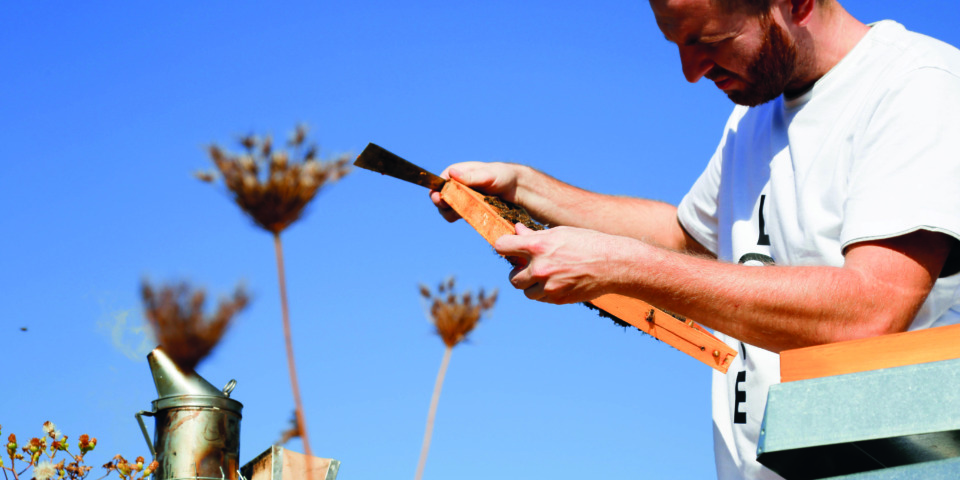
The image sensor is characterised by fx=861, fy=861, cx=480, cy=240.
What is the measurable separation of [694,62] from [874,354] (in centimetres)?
164

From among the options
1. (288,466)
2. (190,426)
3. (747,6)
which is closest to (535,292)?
(747,6)

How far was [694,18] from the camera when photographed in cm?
323

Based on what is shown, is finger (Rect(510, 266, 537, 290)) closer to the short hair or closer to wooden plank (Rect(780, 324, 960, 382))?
wooden plank (Rect(780, 324, 960, 382))

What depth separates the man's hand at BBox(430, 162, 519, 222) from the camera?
3.96m

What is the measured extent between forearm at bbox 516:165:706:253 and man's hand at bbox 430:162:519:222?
0.16m


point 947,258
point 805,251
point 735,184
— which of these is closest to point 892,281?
point 947,258

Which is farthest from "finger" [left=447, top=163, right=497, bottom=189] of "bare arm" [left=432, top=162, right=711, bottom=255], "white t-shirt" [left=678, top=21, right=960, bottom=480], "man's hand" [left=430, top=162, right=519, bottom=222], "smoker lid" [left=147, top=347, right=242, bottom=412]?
"smoker lid" [left=147, top=347, right=242, bottom=412]

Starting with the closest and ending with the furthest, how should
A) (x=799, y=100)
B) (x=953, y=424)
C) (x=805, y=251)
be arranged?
1. (x=953, y=424)
2. (x=805, y=251)
3. (x=799, y=100)

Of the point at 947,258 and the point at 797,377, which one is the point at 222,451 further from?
the point at 947,258

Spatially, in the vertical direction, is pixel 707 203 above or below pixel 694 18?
below

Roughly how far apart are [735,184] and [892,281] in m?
1.24

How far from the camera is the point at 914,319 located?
269 cm

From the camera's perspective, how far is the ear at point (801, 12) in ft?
10.6

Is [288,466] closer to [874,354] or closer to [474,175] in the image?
[474,175]
